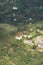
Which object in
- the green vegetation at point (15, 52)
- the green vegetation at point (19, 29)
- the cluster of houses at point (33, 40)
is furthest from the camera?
the cluster of houses at point (33, 40)

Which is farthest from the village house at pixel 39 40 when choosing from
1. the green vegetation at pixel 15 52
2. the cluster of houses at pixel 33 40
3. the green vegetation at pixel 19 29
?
the green vegetation at pixel 15 52

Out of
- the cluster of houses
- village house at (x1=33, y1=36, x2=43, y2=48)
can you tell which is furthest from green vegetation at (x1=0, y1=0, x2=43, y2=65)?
village house at (x1=33, y1=36, x2=43, y2=48)

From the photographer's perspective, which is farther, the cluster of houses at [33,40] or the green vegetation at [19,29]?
the cluster of houses at [33,40]

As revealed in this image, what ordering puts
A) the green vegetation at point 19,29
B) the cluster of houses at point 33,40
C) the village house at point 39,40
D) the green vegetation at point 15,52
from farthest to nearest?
the cluster of houses at point 33,40 → the village house at point 39,40 → the green vegetation at point 19,29 → the green vegetation at point 15,52

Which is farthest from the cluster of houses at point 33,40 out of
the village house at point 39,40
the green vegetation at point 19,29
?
the green vegetation at point 19,29

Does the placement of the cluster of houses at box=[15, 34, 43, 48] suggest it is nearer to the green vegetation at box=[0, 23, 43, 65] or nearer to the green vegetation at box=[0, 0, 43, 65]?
the green vegetation at box=[0, 0, 43, 65]

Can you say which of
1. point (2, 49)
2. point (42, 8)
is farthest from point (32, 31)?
point (42, 8)

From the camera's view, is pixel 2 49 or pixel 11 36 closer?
pixel 2 49

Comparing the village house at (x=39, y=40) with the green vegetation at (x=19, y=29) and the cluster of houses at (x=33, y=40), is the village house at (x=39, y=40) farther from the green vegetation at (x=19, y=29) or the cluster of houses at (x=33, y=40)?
the green vegetation at (x=19, y=29)

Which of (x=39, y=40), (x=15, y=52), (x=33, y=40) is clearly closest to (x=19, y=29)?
(x=33, y=40)

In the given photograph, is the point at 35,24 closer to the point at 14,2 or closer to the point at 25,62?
the point at 14,2

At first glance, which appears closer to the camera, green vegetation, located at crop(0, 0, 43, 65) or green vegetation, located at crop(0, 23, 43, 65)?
green vegetation, located at crop(0, 23, 43, 65)
